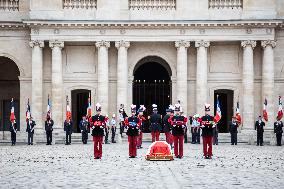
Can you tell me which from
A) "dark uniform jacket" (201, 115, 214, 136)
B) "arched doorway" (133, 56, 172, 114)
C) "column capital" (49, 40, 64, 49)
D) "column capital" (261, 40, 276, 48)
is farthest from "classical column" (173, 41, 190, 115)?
"dark uniform jacket" (201, 115, 214, 136)

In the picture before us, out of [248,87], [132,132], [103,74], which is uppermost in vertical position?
[103,74]

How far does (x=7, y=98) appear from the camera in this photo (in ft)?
167

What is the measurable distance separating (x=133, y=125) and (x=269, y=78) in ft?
68.7

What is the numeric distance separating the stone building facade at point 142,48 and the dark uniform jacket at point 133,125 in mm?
18831

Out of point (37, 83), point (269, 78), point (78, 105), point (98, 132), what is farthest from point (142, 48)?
point (98, 132)

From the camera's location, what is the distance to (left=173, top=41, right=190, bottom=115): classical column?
44375 mm

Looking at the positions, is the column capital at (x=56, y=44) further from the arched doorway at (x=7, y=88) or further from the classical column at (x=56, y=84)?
the arched doorway at (x=7, y=88)

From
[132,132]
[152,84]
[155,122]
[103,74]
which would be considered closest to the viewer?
[132,132]

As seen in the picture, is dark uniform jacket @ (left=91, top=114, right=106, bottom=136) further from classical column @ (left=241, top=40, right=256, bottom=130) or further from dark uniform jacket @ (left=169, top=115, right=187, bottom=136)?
classical column @ (left=241, top=40, right=256, bottom=130)

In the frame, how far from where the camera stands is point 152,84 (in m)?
46.2

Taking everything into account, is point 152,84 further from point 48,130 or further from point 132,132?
point 132,132

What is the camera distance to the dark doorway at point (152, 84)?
1850 inches

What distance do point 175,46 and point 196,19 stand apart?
2.29 metres

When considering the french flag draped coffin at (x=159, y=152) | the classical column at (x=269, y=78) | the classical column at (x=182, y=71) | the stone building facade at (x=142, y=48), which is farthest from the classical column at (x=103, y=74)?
the french flag draped coffin at (x=159, y=152)
